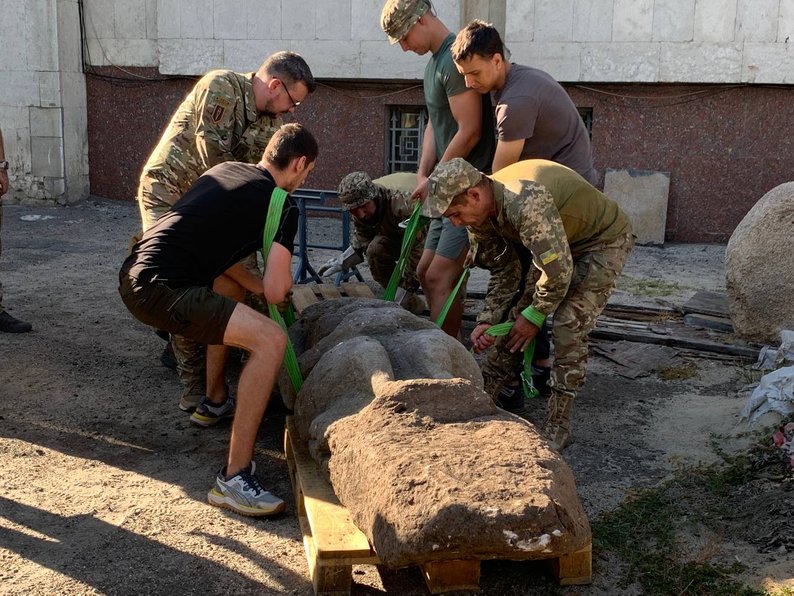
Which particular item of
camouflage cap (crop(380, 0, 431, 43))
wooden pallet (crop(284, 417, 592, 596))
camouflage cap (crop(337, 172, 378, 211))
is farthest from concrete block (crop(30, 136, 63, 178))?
wooden pallet (crop(284, 417, 592, 596))

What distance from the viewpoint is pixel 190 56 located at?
1065cm

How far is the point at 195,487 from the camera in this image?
13.5 feet

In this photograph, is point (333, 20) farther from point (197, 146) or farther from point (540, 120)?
point (540, 120)

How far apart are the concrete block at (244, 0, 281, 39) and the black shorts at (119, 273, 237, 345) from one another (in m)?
7.15

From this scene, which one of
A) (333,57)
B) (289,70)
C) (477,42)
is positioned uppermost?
(333,57)

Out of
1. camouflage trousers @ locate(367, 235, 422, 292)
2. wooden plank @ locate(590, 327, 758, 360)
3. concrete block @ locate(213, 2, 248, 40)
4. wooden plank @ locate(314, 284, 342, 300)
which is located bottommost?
wooden plank @ locate(590, 327, 758, 360)

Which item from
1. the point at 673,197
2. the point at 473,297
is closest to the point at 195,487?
the point at 473,297

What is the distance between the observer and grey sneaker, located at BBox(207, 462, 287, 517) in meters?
3.80

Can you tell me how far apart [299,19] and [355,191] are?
504 cm

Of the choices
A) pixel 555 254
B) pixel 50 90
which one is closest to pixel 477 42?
pixel 555 254

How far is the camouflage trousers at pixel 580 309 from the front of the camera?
4438 millimetres

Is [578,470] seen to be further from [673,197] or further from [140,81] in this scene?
[140,81]

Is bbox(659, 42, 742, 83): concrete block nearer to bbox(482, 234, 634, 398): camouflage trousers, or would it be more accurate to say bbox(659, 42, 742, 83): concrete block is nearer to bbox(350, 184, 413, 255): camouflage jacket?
bbox(350, 184, 413, 255): camouflage jacket

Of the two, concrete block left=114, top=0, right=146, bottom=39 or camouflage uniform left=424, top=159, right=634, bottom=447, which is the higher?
concrete block left=114, top=0, right=146, bottom=39
